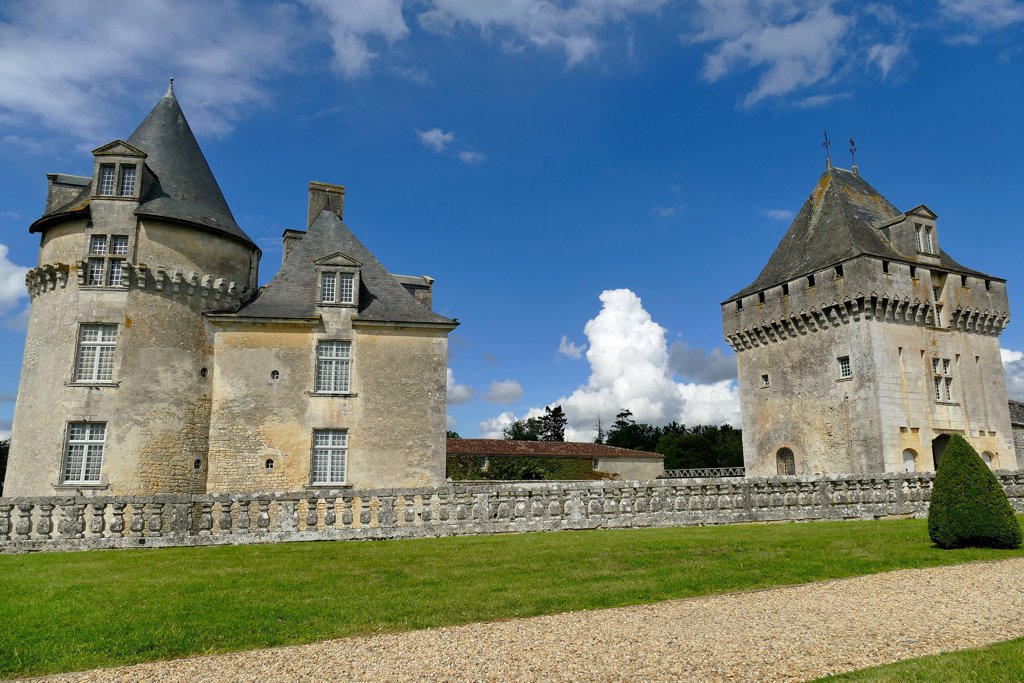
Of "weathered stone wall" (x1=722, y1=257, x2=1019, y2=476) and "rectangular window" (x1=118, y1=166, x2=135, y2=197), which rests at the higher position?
"rectangular window" (x1=118, y1=166, x2=135, y2=197)

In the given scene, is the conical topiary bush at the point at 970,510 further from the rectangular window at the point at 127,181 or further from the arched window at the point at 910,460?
the rectangular window at the point at 127,181

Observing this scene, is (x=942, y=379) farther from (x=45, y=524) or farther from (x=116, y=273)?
(x=45, y=524)

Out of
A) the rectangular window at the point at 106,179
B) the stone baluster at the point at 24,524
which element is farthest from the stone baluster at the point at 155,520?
the rectangular window at the point at 106,179

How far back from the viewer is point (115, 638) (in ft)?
18.6

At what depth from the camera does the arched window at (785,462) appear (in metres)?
26.4

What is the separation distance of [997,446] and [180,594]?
93.5ft

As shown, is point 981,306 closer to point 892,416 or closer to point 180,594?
point 892,416

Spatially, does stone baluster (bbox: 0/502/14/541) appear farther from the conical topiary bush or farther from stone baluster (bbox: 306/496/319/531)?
the conical topiary bush

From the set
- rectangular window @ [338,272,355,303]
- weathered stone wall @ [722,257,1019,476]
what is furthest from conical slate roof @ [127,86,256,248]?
weathered stone wall @ [722,257,1019,476]

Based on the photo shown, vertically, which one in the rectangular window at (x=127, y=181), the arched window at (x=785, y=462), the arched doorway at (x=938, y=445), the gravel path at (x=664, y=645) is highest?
the rectangular window at (x=127, y=181)

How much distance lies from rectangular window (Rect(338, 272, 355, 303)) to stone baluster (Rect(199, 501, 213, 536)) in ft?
25.9

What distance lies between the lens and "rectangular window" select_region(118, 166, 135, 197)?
17.5 metres

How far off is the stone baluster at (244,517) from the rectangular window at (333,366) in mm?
6262

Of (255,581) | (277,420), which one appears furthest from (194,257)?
(255,581)
